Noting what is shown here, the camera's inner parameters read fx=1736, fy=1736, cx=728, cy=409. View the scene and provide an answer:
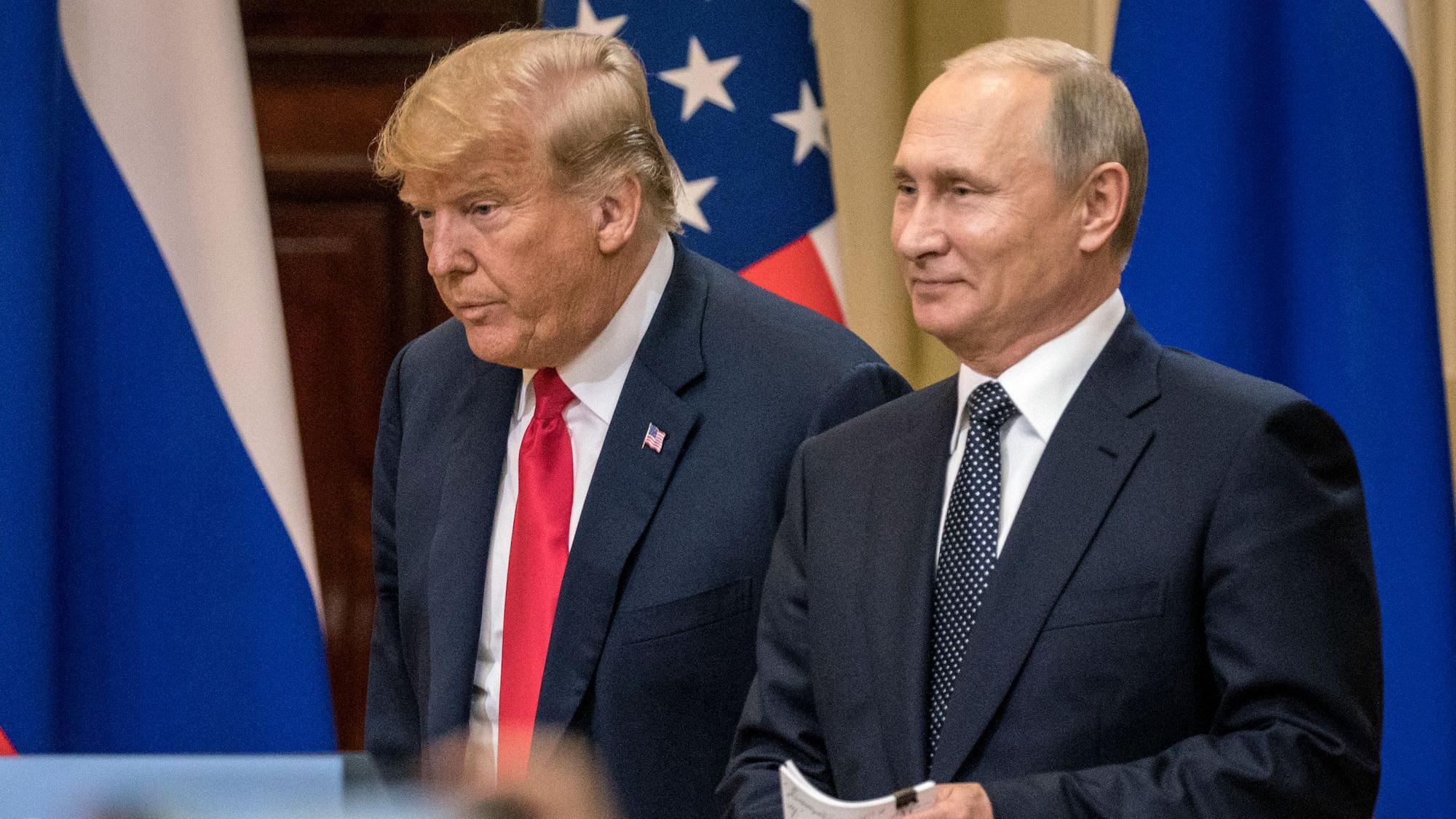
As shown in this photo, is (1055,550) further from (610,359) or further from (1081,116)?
(610,359)

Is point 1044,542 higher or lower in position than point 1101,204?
lower

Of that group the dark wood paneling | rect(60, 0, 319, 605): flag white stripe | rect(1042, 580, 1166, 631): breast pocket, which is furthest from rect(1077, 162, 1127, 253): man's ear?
the dark wood paneling

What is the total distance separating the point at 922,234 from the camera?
1.90m

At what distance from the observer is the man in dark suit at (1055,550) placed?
5.51ft

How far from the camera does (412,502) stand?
2.46 metres

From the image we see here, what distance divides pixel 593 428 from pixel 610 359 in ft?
0.32

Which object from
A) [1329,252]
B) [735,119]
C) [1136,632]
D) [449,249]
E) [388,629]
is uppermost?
[735,119]

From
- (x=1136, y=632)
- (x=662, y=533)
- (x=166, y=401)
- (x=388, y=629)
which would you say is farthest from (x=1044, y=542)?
(x=166, y=401)

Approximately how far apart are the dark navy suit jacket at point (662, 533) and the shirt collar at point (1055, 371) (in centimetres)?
42

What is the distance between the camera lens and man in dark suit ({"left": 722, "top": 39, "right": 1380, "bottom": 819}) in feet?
5.51

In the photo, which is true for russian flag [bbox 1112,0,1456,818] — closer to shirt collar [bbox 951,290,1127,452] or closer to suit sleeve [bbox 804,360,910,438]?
suit sleeve [bbox 804,360,910,438]

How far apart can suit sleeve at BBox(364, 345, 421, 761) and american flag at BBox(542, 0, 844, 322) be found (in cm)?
74

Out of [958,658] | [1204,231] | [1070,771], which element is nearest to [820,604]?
[958,658]

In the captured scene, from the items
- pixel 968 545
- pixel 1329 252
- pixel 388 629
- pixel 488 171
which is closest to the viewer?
pixel 968 545
